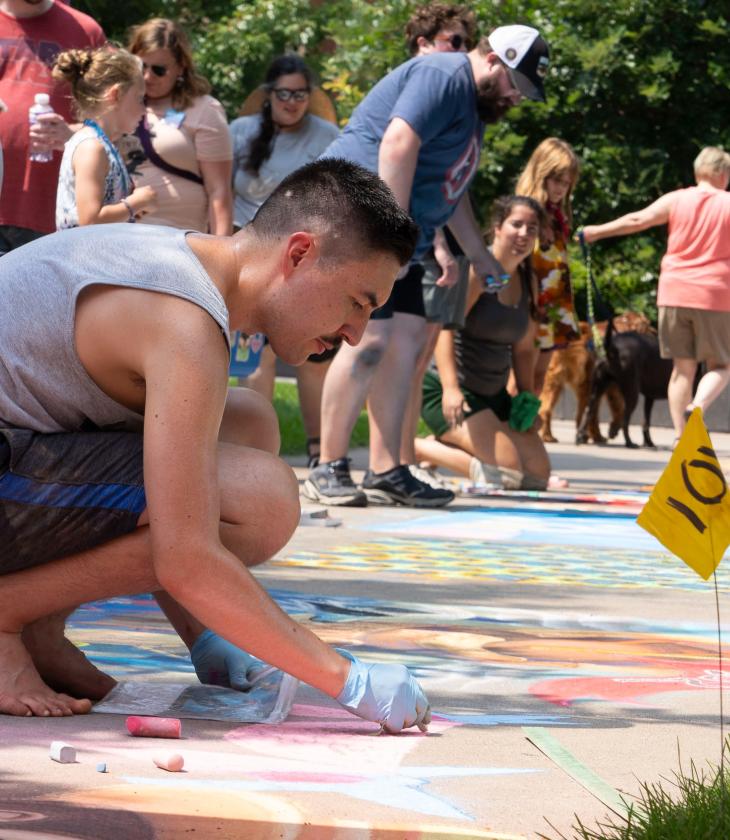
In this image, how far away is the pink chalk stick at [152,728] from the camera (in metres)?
2.68

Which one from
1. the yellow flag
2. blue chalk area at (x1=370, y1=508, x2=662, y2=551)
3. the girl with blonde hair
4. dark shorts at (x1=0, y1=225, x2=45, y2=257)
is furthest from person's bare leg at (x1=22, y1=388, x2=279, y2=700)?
the girl with blonde hair

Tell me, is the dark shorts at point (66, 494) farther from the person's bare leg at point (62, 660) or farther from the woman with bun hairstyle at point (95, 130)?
the woman with bun hairstyle at point (95, 130)

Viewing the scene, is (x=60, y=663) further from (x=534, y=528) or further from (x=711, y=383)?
(x=711, y=383)

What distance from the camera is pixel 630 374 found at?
42.1 ft

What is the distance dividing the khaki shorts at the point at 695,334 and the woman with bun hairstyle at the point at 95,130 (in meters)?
5.17

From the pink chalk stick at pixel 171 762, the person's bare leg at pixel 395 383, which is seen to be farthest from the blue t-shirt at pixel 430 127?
the pink chalk stick at pixel 171 762

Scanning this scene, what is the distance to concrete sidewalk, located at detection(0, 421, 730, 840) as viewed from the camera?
227cm

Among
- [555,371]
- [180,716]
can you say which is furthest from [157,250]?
[555,371]

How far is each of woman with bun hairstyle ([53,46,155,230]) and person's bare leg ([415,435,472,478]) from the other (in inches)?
122

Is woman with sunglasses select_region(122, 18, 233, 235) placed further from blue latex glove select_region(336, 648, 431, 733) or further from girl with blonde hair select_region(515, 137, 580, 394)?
blue latex glove select_region(336, 648, 431, 733)

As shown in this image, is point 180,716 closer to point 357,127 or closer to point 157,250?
point 157,250

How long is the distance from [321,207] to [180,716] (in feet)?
3.01

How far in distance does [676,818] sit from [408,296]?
16.2ft

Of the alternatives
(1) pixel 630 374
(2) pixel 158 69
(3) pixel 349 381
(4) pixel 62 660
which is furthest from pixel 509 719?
(1) pixel 630 374
